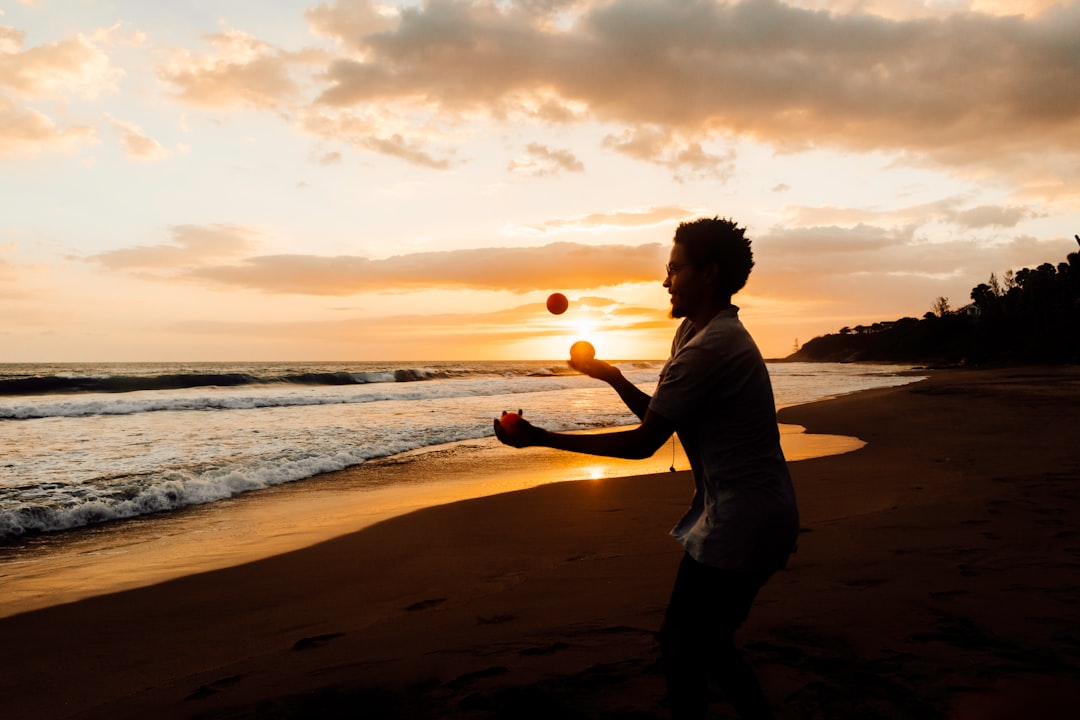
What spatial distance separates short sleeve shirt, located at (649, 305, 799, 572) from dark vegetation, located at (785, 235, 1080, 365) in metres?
62.0

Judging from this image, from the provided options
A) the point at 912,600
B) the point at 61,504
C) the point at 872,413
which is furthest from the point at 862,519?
the point at 872,413

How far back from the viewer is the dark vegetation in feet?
184

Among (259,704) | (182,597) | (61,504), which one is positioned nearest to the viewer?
(259,704)

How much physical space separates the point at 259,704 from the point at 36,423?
21.4m

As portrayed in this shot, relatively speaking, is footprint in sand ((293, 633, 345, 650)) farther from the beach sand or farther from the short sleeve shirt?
the short sleeve shirt

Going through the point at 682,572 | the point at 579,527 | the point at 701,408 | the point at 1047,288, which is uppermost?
the point at 1047,288

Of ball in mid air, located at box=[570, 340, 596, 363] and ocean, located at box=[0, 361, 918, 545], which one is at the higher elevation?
ball in mid air, located at box=[570, 340, 596, 363]

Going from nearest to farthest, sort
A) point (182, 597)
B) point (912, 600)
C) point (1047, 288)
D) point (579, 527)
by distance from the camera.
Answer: point (912, 600) < point (182, 597) < point (579, 527) < point (1047, 288)

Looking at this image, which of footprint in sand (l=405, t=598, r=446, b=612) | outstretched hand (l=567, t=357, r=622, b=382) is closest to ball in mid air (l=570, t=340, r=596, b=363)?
outstretched hand (l=567, t=357, r=622, b=382)

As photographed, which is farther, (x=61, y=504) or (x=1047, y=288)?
(x=1047, y=288)

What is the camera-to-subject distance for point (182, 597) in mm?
5332

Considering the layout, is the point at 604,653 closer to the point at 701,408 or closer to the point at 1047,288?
the point at 701,408

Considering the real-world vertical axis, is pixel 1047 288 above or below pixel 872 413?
above

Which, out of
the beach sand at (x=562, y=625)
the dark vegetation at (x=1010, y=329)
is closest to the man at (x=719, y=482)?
the beach sand at (x=562, y=625)
